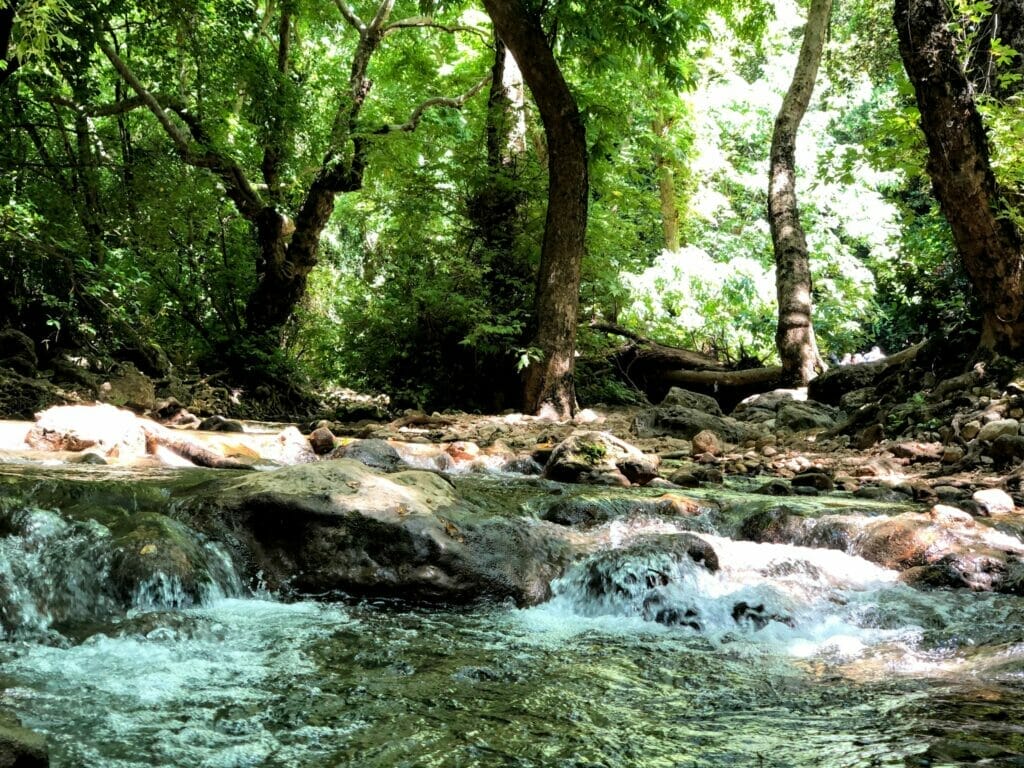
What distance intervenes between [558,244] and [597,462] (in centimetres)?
372

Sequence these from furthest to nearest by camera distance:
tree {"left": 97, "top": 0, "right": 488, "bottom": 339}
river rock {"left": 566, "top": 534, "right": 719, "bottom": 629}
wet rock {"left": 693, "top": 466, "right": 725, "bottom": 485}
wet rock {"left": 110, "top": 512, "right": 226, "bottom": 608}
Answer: tree {"left": 97, "top": 0, "right": 488, "bottom": 339} < wet rock {"left": 693, "top": 466, "right": 725, "bottom": 485} < river rock {"left": 566, "top": 534, "right": 719, "bottom": 629} < wet rock {"left": 110, "top": 512, "right": 226, "bottom": 608}

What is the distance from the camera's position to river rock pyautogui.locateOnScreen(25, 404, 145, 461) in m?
5.66

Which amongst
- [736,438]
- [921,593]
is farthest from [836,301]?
[921,593]

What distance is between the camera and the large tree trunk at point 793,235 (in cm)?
1070

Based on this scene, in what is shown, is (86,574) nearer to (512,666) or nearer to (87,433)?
(512,666)

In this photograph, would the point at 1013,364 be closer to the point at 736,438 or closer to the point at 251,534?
the point at 736,438

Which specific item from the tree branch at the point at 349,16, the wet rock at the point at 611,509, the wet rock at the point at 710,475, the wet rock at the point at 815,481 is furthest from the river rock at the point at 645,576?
the tree branch at the point at 349,16

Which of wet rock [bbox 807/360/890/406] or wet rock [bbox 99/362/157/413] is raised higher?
wet rock [bbox 807/360/890/406]

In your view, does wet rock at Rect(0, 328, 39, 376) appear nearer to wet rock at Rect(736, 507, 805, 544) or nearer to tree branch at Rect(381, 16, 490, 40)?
tree branch at Rect(381, 16, 490, 40)

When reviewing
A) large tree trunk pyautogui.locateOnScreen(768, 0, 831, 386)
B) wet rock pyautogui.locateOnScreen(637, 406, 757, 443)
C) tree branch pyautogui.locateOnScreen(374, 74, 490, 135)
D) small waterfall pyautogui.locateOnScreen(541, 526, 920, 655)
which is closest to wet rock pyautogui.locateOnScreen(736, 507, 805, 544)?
small waterfall pyautogui.locateOnScreen(541, 526, 920, 655)

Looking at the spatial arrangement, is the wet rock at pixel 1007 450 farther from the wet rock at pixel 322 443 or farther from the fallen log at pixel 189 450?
the fallen log at pixel 189 450

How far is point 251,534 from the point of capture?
363cm

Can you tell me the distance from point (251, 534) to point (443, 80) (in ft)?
37.3

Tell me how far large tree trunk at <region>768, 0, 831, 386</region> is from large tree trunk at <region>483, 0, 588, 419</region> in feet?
11.2
